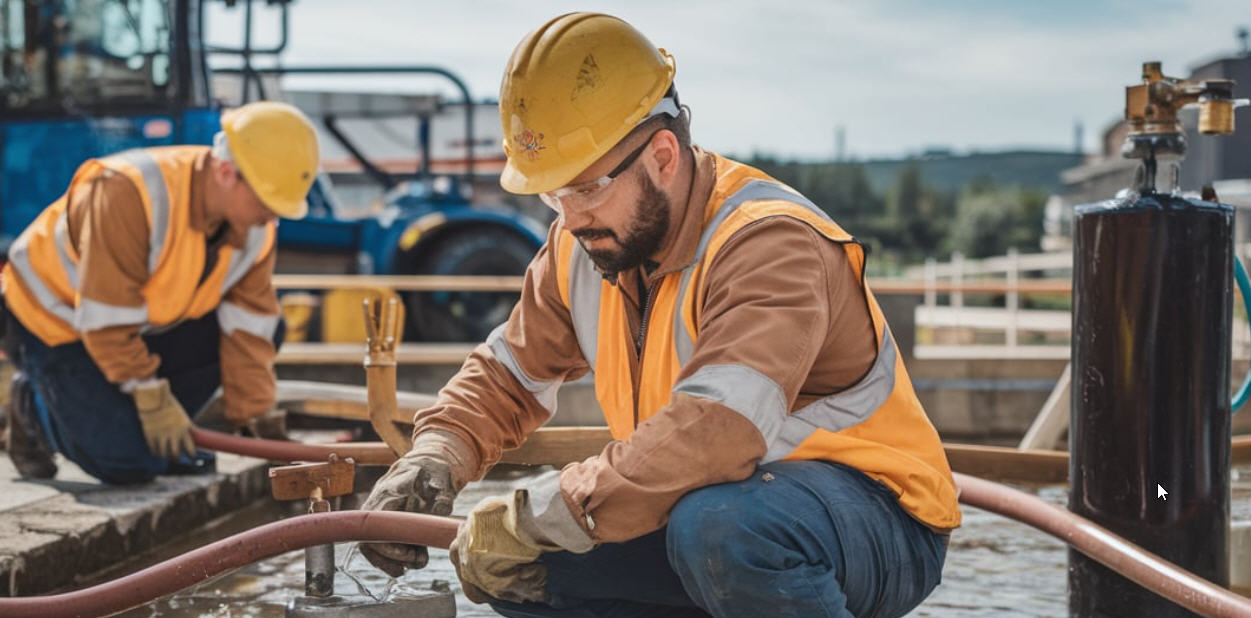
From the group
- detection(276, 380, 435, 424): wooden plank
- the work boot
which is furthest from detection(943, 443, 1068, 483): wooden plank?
the work boot

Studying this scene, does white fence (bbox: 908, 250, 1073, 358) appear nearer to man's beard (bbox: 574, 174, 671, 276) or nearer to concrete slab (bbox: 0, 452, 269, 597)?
man's beard (bbox: 574, 174, 671, 276)

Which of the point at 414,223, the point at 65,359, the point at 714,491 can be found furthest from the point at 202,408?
the point at 414,223

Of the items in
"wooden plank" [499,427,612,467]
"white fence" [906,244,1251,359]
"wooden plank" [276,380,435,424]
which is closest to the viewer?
"wooden plank" [499,427,612,467]

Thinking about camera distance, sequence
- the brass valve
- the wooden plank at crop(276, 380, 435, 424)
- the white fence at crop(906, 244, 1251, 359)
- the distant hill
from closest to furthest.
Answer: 1. the brass valve
2. the wooden plank at crop(276, 380, 435, 424)
3. the white fence at crop(906, 244, 1251, 359)
4. the distant hill

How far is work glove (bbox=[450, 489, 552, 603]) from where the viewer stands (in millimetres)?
2188

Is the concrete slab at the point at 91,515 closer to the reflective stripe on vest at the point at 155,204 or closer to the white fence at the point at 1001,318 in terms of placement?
the reflective stripe on vest at the point at 155,204

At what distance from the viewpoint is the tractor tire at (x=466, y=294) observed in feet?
28.2

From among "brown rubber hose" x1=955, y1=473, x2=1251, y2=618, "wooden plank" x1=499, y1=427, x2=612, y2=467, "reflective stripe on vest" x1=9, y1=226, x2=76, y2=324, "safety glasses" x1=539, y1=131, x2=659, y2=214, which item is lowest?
"brown rubber hose" x1=955, y1=473, x2=1251, y2=618

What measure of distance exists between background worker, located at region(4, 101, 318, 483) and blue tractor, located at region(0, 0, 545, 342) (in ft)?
10.1

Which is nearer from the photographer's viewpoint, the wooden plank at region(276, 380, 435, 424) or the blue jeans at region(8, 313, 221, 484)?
the blue jeans at region(8, 313, 221, 484)

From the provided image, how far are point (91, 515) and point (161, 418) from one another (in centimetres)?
40

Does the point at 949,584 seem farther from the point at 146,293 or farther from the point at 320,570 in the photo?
the point at 146,293

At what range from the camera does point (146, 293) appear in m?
4.35

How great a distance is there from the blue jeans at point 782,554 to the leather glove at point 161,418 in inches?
88.7
